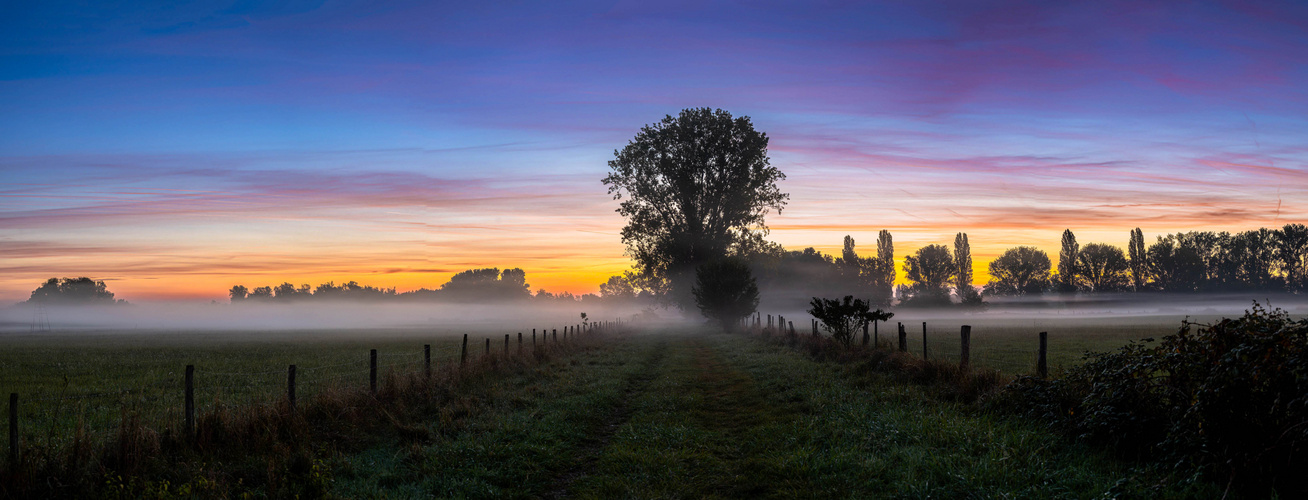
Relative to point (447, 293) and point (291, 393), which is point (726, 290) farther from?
point (447, 293)

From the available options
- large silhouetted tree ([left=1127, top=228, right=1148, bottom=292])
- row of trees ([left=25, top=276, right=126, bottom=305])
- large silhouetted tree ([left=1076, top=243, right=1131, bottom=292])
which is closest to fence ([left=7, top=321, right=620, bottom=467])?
large silhouetted tree ([left=1076, top=243, right=1131, bottom=292])

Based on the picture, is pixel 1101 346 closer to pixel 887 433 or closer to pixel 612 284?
pixel 887 433

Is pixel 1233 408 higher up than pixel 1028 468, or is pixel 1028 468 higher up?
pixel 1233 408

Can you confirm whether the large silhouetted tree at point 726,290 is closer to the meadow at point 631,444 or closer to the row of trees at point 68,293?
the meadow at point 631,444

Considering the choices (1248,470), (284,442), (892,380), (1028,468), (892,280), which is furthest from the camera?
(892,280)

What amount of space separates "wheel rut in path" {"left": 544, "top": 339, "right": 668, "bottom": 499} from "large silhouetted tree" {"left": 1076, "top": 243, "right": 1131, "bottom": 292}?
362ft

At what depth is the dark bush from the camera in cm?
545

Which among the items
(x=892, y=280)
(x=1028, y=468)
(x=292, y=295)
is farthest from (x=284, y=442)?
(x=292, y=295)

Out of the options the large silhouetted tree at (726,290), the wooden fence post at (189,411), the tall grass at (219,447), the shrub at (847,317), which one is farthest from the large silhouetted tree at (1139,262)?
the wooden fence post at (189,411)

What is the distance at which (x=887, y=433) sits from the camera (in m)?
9.33

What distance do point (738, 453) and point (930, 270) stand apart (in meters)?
115

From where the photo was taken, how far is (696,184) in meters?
45.4

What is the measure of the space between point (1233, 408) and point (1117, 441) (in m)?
1.69

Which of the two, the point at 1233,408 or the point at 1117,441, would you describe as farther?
the point at 1117,441
